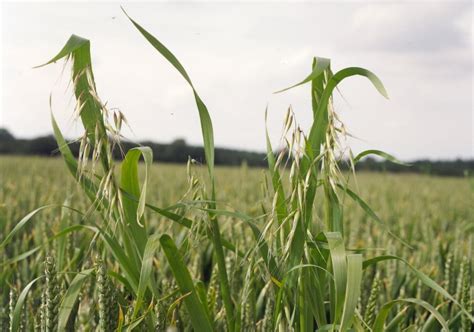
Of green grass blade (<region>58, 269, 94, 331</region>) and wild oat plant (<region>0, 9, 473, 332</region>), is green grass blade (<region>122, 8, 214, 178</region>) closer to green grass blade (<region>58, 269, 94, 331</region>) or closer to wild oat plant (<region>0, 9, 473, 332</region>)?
wild oat plant (<region>0, 9, 473, 332</region>)

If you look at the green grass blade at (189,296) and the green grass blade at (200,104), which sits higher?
the green grass blade at (200,104)

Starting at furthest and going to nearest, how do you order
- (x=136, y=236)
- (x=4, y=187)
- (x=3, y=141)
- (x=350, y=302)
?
(x=3, y=141) → (x=4, y=187) → (x=136, y=236) → (x=350, y=302)

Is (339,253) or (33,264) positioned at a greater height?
(339,253)

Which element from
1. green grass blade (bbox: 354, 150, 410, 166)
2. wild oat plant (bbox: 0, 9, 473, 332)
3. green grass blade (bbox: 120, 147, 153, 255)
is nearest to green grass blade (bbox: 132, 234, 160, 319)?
wild oat plant (bbox: 0, 9, 473, 332)

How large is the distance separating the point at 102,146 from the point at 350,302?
485mm

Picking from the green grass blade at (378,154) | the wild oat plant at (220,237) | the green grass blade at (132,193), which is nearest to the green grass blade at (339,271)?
the wild oat plant at (220,237)

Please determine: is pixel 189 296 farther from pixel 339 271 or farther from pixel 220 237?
pixel 339 271

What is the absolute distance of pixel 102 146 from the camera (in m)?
0.94

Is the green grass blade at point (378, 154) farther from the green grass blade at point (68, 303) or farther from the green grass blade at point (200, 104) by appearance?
the green grass blade at point (68, 303)

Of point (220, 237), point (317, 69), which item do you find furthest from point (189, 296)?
point (317, 69)

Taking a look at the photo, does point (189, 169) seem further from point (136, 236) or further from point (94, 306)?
point (94, 306)

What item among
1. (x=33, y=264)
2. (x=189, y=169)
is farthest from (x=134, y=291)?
(x=33, y=264)

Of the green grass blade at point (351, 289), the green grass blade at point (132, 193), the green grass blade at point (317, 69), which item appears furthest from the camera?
the green grass blade at point (132, 193)

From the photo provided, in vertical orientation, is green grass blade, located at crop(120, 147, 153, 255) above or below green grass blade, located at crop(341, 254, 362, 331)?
above
